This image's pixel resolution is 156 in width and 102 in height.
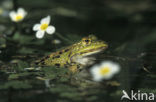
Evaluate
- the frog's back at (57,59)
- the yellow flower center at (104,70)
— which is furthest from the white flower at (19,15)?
the yellow flower center at (104,70)

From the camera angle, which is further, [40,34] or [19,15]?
[19,15]

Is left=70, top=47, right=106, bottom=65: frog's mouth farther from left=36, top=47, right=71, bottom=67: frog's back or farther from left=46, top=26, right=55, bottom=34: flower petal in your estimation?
left=46, top=26, right=55, bottom=34: flower petal

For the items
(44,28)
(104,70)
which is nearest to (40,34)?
(44,28)

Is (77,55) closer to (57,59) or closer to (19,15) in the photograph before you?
(57,59)

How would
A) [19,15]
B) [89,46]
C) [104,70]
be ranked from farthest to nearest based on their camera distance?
[19,15] → [89,46] → [104,70]

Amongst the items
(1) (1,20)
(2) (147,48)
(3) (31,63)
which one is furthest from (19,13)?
(2) (147,48)

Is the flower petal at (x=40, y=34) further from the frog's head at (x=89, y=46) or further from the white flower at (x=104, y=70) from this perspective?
the white flower at (x=104, y=70)

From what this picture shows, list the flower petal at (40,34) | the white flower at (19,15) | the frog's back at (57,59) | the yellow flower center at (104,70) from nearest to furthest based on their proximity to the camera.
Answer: the yellow flower center at (104,70)
the frog's back at (57,59)
the flower petal at (40,34)
the white flower at (19,15)
